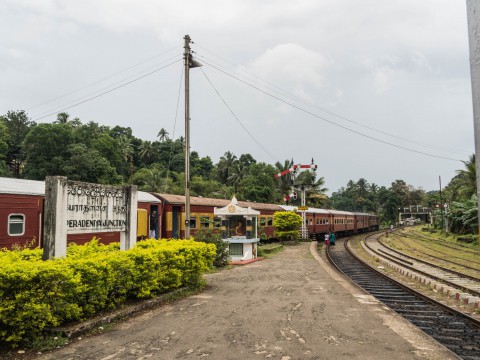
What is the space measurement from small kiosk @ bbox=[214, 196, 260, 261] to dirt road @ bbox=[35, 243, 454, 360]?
6971 millimetres

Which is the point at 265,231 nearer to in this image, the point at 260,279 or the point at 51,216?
the point at 260,279

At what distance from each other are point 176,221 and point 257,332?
561 inches

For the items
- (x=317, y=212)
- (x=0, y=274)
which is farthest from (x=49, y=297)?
(x=317, y=212)

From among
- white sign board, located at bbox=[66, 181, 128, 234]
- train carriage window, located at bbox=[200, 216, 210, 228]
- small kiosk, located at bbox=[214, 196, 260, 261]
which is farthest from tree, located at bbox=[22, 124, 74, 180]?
white sign board, located at bbox=[66, 181, 128, 234]

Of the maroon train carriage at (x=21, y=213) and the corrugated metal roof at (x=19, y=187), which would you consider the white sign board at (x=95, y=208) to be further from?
the corrugated metal roof at (x=19, y=187)

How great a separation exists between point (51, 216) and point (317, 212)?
3019 centimetres

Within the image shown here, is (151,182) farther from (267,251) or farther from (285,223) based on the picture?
(267,251)

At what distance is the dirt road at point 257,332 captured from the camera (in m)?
5.31

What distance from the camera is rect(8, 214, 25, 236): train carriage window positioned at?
1111cm

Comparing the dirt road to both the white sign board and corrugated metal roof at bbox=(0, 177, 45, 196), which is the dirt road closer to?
the white sign board

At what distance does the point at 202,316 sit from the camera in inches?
290

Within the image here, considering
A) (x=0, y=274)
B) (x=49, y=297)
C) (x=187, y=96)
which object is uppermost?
(x=187, y=96)

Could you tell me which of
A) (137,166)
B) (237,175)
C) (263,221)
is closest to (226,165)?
(237,175)

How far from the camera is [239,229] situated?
60.4 ft
